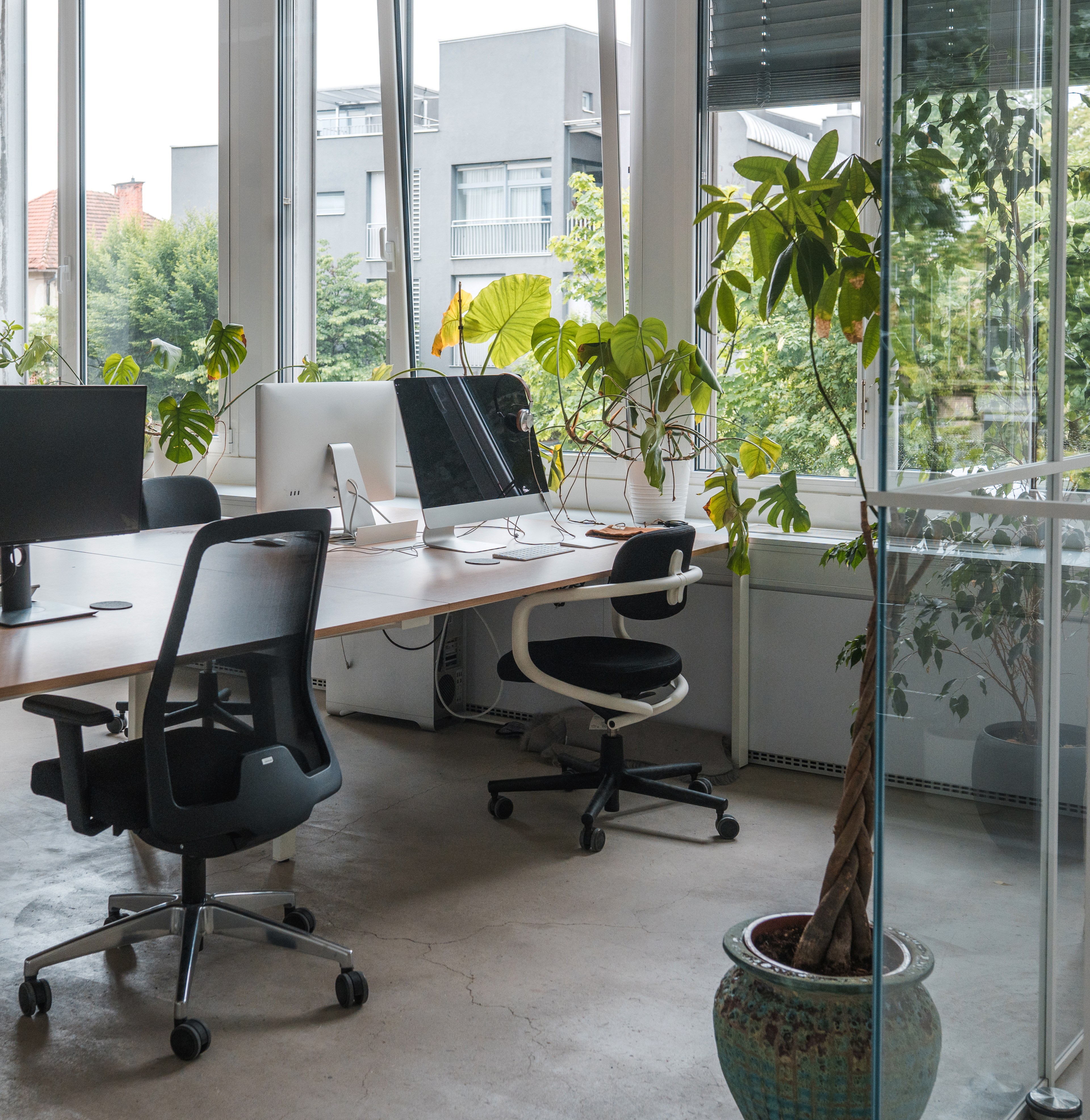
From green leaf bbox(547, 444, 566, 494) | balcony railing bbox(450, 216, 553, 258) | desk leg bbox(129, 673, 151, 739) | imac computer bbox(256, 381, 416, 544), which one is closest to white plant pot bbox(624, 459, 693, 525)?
green leaf bbox(547, 444, 566, 494)

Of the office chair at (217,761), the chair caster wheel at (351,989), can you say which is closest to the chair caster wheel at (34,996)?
the office chair at (217,761)

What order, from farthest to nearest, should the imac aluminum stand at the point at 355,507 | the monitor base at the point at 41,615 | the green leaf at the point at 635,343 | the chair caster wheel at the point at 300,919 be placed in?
the green leaf at the point at 635,343 → the imac aluminum stand at the point at 355,507 → the chair caster wheel at the point at 300,919 → the monitor base at the point at 41,615

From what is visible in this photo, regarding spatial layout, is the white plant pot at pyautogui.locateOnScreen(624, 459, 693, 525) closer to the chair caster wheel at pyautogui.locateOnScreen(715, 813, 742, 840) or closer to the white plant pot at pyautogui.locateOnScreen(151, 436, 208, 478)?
the chair caster wheel at pyautogui.locateOnScreen(715, 813, 742, 840)

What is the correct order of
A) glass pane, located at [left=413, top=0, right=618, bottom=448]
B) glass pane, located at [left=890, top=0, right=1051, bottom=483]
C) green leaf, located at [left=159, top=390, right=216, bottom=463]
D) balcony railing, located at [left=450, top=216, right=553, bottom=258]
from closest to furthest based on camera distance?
glass pane, located at [left=890, top=0, right=1051, bottom=483] < green leaf, located at [left=159, top=390, right=216, bottom=463] < glass pane, located at [left=413, top=0, right=618, bottom=448] < balcony railing, located at [left=450, top=216, right=553, bottom=258]

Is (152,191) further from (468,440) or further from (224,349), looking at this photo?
(468,440)

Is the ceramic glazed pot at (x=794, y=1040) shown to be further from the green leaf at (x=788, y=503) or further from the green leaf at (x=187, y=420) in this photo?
the green leaf at (x=187, y=420)

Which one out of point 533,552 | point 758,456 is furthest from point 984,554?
point 758,456

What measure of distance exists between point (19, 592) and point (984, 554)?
6.99 ft

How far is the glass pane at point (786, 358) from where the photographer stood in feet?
13.8

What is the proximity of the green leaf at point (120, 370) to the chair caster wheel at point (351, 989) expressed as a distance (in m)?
3.64

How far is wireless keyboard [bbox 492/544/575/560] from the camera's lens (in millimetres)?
3648

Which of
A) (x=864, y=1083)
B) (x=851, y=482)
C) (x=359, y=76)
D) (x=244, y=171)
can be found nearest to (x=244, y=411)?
(x=244, y=171)

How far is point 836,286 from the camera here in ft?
6.57

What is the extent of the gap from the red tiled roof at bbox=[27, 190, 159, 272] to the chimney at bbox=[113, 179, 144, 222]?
0.06 ft
